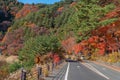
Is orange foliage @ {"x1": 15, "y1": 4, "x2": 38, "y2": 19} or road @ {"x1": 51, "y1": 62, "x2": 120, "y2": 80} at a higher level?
orange foliage @ {"x1": 15, "y1": 4, "x2": 38, "y2": 19}

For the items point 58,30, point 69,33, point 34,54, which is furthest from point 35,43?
point 58,30

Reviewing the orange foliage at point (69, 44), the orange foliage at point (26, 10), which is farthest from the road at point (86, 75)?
the orange foliage at point (26, 10)

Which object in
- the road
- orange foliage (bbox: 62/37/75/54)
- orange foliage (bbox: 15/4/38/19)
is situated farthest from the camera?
orange foliage (bbox: 15/4/38/19)

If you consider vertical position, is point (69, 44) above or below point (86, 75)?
below

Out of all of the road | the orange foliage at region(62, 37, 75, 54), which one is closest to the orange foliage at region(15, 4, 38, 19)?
the orange foliage at region(62, 37, 75, 54)

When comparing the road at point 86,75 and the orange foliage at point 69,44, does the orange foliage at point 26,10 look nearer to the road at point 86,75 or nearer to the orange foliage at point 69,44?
the orange foliage at point 69,44

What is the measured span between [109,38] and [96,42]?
10.1 meters

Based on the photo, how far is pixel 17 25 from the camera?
163375 millimetres

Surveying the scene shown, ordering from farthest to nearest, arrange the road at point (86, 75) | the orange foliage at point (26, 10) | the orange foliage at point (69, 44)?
1. the orange foliage at point (26, 10)
2. the orange foliage at point (69, 44)
3. the road at point (86, 75)

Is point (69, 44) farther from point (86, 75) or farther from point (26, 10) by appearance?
point (86, 75)

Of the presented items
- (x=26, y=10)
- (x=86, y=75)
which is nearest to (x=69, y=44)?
(x=26, y=10)

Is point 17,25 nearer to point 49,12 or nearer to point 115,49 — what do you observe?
point 49,12

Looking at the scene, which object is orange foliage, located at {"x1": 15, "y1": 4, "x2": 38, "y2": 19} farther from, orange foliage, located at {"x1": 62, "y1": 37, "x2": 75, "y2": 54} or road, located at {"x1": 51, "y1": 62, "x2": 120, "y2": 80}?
road, located at {"x1": 51, "y1": 62, "x2": 120, "y2": 80}

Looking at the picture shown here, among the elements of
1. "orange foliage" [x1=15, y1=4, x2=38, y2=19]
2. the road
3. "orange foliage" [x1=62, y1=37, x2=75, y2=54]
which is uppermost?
"orange foliage" [x1=15, y1=4, x2=38, y2=19]
